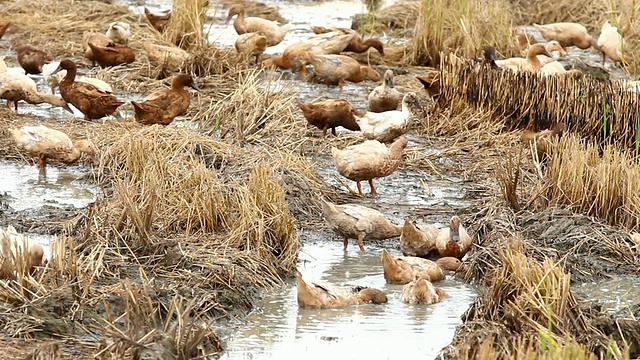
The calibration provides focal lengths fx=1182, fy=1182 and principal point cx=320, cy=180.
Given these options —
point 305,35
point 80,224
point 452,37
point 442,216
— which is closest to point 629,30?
point 452,37

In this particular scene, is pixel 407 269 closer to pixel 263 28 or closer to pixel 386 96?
pixel 386 96

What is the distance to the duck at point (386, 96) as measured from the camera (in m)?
12.3

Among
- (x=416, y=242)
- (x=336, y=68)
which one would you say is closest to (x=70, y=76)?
(x=336, y=68)

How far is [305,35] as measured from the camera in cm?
1764

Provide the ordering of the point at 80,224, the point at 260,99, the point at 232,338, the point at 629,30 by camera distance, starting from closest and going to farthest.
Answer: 1. the point at 232,338
2. the point at 80,224
3. the point at 260,99
4. the point at 629,30

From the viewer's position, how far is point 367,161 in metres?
9.59

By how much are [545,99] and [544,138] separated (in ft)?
5.55

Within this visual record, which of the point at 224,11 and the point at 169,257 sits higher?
the point at 169,257

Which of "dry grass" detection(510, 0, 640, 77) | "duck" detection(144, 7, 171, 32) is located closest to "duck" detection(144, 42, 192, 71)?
"duck" detection(144, 7, 171, 32)

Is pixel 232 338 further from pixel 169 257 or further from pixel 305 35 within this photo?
pixel 305 35

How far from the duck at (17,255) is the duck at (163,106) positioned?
13.4 feet

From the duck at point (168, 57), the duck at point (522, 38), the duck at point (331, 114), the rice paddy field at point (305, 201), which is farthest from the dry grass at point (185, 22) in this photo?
the duck at point (522, 38)

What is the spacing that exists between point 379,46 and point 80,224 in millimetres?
7749

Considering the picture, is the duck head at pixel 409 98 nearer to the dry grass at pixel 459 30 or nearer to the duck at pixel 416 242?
the dry grass at pixel 459 30
